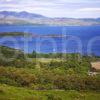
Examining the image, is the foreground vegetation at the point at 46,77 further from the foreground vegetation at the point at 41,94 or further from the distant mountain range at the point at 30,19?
the distant mountain range at the point at 30,19

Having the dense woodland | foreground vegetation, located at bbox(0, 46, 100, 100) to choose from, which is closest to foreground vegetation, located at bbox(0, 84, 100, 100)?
foreground vegetation, located at bbox(0, 46, 100, 100)

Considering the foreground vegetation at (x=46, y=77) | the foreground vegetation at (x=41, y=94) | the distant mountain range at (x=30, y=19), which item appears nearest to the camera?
the foreground vegetation at (x=41, y=94)

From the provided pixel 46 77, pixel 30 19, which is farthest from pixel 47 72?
pixel 30 19

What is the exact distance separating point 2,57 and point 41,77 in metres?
0.86

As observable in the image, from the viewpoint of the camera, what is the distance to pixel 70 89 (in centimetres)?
645

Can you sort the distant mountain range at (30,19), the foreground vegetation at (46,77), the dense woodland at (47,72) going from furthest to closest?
the distant mountain range at (30,19)
the dense woodland at (47,72)
the foreground vegetation at (46,77)

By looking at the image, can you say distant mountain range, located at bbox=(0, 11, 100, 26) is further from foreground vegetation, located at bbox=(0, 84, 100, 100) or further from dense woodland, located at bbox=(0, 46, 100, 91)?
foreground vegetation, located at bbox=(0, 84, 100, 100)

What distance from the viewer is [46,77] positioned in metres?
6.57

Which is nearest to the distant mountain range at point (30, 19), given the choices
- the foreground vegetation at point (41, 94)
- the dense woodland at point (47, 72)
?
the dense woodland at point (47, 72)

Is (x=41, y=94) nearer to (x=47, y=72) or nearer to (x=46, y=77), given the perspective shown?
(x=46, y=77)

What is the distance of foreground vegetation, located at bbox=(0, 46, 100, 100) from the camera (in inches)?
247

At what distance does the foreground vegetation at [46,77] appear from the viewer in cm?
629

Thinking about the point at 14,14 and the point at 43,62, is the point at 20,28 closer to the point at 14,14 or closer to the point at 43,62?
the point at 14,14

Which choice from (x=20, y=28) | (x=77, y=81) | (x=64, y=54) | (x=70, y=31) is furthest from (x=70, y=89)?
(x=20, y=28)
